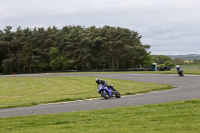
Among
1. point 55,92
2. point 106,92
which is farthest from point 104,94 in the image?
point 55,92

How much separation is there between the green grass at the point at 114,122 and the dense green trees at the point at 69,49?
222 ft

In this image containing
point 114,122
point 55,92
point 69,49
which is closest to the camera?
point 114,122

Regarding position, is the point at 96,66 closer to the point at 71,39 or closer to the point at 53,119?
the point at 71,39

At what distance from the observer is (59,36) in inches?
3425

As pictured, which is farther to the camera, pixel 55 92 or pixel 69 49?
pixel 69 49

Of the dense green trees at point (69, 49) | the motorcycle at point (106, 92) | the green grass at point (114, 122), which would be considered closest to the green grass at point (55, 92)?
the motorcycle at point (106, 92)

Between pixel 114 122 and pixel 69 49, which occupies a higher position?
pixel 69 49

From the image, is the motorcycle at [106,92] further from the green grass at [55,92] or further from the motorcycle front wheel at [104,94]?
the green grass at [55,92]

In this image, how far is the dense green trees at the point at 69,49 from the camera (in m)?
79.7

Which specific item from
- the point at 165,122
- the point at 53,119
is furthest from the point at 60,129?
the point at 165,122

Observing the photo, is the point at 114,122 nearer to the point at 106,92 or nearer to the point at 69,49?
the point at 106,92

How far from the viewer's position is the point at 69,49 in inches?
3376

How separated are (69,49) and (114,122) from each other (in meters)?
78.9

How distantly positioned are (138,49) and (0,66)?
48147 mm
